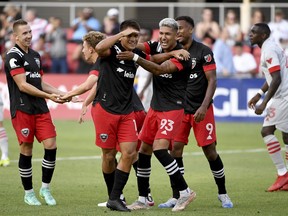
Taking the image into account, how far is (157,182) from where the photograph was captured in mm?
15828

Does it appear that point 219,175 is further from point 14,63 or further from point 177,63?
point 14,63

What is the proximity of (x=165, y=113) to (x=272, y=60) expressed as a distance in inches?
119

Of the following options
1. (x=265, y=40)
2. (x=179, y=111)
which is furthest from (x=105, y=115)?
(x=265, y=40)

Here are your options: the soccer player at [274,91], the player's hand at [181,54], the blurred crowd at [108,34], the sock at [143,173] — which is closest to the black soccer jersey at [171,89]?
the player's hand at [181,54]

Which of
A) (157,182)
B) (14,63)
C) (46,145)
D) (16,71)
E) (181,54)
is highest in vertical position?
(181,54)

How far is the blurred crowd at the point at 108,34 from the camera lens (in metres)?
28.8

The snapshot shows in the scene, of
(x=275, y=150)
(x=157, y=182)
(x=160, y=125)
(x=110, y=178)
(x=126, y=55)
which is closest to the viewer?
(x=126, y=55)

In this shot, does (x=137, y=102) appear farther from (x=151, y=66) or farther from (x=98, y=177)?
(x=98, y=177)

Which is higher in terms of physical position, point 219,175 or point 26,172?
point 26,172

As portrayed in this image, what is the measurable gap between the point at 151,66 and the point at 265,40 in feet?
11.6

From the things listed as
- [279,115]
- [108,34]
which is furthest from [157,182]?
[108,34]

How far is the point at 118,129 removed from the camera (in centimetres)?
1251

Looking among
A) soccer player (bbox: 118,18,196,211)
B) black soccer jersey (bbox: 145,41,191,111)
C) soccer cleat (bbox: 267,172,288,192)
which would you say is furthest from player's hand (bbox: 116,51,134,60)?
soccer cleat (bbox: 267,172,288,192)

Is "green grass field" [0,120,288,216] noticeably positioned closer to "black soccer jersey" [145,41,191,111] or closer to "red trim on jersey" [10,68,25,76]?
"black soccer jersey" [145,41,191,111]
